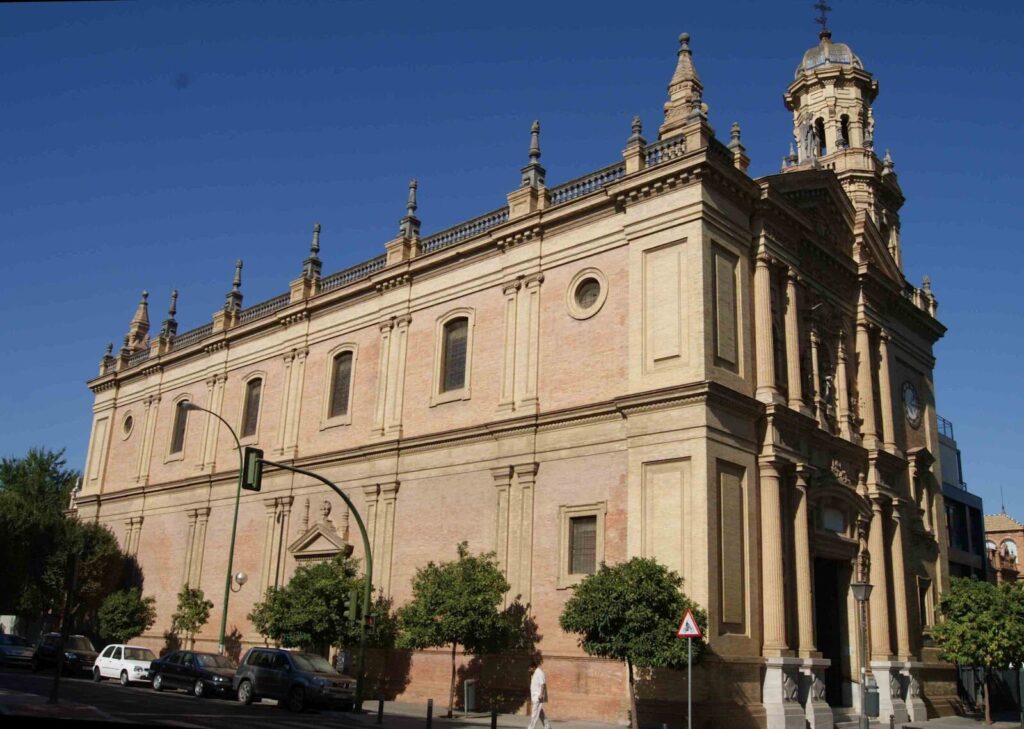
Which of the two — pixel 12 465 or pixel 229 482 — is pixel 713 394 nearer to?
pixel 229 482

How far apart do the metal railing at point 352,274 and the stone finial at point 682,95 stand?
41.5 ft

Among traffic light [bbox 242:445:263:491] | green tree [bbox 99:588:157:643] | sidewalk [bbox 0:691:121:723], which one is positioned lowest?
sidewalk [bbox 0:691:121:723]

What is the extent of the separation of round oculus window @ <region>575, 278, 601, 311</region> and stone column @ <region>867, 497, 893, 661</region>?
1122 cm

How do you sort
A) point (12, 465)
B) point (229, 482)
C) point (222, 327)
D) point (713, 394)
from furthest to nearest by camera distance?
point (12, 465)
point (222, 327)
point (229, 482)
point (713, 394)

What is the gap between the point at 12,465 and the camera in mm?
55844

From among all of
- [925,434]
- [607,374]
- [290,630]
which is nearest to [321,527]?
[290,630]

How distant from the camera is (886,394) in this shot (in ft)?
108

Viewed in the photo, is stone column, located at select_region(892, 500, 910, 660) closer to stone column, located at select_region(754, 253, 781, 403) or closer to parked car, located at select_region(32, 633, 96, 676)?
stone column, located at select_region(754, 253, 781, 403)

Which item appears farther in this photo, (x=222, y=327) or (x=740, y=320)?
(x=222, y=327)

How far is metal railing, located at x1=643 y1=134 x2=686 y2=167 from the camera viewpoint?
2641cm

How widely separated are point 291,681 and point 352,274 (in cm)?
1762

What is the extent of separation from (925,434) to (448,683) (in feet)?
68.1

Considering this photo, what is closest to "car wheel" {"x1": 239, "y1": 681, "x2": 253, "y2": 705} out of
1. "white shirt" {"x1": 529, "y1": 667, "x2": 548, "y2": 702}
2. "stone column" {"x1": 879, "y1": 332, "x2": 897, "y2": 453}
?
"white shirt" {"x1": 529, "y1": 667, "x2": 548, "y2": 702}

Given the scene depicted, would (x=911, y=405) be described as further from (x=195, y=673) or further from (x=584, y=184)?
(x=195, y=673)
